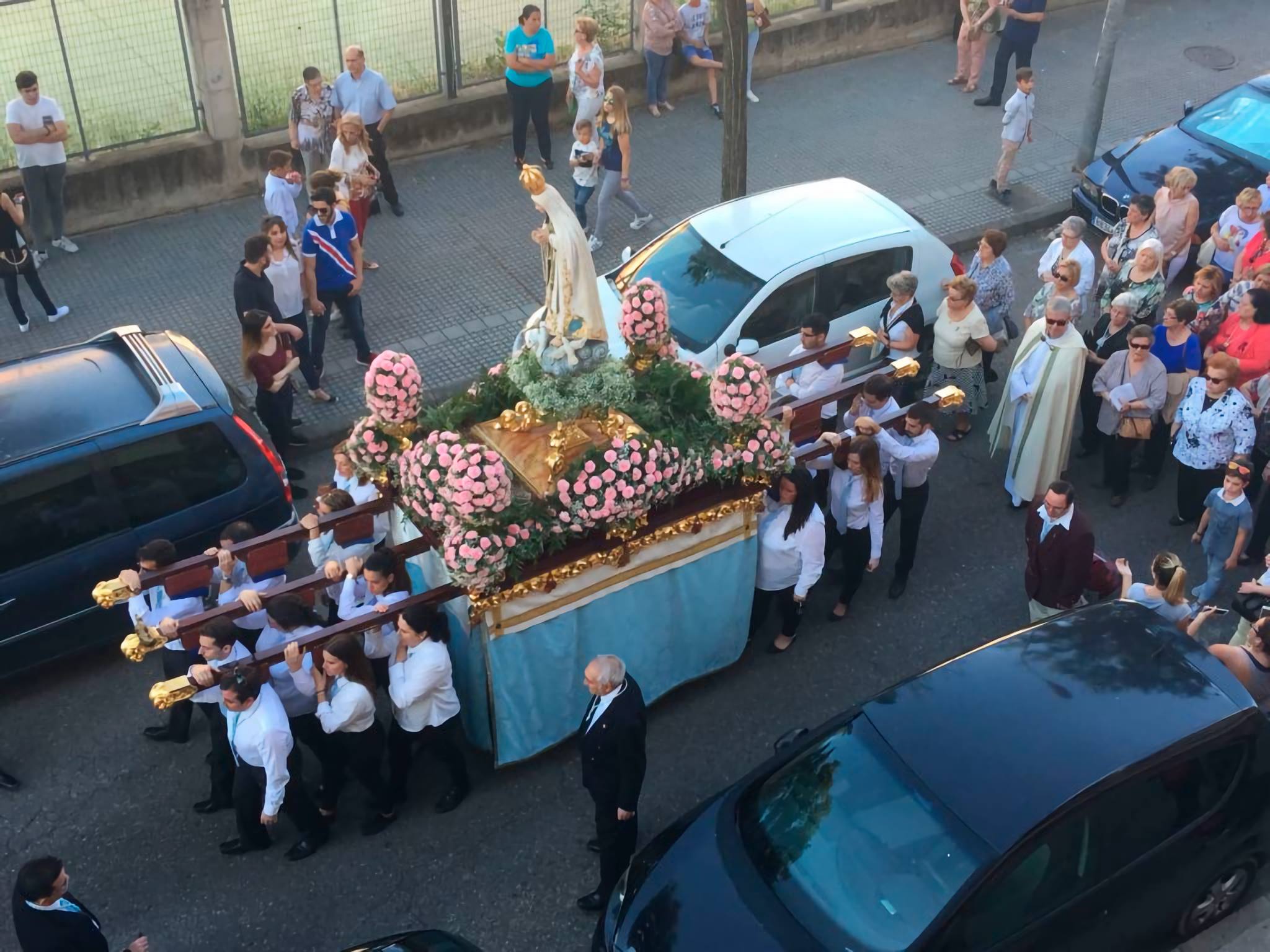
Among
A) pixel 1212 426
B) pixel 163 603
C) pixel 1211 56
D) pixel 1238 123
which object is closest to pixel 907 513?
pixel 1212 426

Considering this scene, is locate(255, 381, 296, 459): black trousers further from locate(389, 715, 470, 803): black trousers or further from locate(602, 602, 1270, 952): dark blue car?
locate(602, 602, 1270, 952): dark blue car

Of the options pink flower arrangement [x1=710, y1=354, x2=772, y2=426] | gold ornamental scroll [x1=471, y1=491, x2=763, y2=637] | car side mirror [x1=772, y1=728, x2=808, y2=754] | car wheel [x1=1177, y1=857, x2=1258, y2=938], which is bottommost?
car wheel [x1=1177, y1=857, x2=1258, y2=938]

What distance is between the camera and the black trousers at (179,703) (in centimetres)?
705

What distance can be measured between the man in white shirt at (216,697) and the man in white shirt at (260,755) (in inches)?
5.2

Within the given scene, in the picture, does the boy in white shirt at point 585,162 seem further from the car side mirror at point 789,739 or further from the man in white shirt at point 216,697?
the car side mirror at point 789,739

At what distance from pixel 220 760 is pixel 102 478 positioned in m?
1.87

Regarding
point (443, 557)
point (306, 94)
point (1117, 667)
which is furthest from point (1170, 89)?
point (443, 557)

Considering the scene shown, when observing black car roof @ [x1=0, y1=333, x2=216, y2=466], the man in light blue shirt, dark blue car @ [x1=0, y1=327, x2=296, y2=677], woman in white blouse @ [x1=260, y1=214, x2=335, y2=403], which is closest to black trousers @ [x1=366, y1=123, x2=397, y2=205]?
the man in light blue shirt

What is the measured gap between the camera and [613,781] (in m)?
6.31

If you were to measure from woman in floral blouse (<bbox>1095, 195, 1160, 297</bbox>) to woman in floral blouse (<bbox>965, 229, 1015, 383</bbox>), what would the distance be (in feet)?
3.04

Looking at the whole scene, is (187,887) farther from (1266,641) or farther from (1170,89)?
(1170,89)

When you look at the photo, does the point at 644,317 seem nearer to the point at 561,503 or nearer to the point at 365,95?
the point at 561,503

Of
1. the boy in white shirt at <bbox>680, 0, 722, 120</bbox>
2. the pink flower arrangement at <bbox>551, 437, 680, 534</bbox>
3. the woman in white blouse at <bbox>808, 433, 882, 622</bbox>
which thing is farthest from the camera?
the boy in white shirt at <bbox>680, 0, 722, 120</bbox>

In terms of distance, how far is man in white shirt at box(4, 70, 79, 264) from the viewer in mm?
11070
